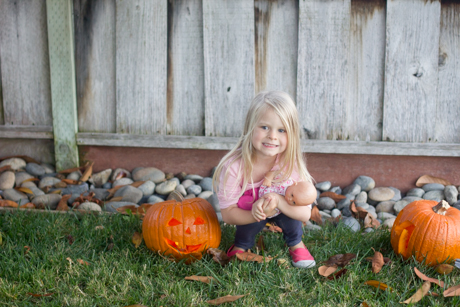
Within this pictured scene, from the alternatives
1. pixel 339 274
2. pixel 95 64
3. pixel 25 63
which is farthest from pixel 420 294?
pixel 25 63

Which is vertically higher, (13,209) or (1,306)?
(13,209)

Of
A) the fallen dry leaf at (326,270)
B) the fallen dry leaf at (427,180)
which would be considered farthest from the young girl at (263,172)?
the fallen dry leaf at (427,180)

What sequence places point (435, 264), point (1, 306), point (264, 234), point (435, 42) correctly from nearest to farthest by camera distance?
point (1, 306) → point (435, 264) → point (264, 234) → point (435, 42)

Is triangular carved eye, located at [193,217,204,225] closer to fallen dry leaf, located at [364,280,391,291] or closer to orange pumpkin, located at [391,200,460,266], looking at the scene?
fallen dry leaf, located at [364,280,391,291]

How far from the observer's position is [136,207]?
10.8 ft

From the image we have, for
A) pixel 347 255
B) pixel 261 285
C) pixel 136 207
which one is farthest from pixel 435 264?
pixel 136 207

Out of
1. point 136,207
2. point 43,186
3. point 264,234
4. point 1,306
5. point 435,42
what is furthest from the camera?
point 43,186

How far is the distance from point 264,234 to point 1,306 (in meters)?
1.64

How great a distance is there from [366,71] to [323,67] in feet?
1.24

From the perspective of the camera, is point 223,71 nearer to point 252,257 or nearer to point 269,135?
point 269,135

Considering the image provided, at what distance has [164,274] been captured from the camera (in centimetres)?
233

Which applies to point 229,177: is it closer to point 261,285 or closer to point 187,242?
point 187,242

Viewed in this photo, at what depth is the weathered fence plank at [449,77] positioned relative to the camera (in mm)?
3484

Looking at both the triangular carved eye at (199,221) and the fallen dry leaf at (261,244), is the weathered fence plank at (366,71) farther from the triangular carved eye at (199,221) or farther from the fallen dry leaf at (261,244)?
the triangular carved eye at (199,221)
